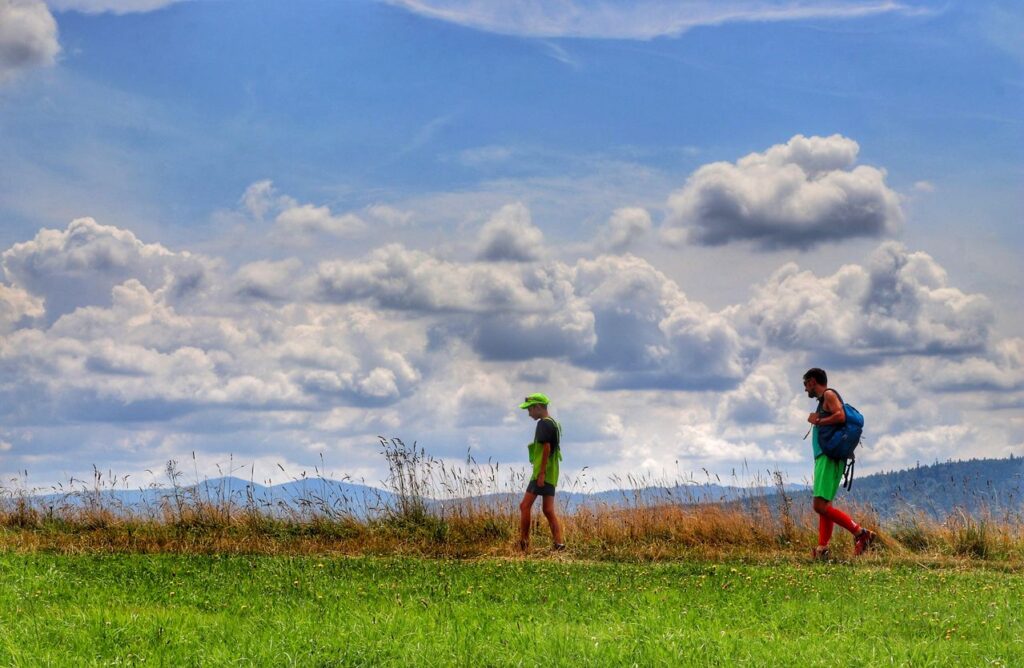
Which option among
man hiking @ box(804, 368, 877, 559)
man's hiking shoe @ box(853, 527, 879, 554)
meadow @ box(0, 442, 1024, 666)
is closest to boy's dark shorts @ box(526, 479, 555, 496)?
meadow @ box(0, 442, 1024, 666)

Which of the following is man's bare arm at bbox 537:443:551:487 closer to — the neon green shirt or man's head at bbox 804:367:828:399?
the neon green shirt

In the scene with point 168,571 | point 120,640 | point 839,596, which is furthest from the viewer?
point 168,571

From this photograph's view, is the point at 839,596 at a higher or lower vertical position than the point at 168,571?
lower

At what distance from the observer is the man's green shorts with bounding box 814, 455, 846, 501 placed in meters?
14.6

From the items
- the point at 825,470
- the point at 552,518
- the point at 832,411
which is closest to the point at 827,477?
the point at 825,470

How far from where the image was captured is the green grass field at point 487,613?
7.98 m

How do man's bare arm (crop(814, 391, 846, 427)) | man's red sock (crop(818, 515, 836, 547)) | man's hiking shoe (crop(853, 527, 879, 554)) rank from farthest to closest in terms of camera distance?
man's hiking shoe (crop(853, 527, 879, 554)), man's red sock (crop(818, 515, 836, 547)), man's bare arm (crop(814, 391, 846, 427))

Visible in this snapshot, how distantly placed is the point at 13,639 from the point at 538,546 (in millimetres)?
8583

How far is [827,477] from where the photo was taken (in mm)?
14656

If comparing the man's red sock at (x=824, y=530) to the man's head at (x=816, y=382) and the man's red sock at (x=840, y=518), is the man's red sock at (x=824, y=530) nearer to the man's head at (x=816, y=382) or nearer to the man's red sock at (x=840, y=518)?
the man's red sock at (x=840, y=518)

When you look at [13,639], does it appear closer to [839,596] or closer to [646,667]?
[646,667]

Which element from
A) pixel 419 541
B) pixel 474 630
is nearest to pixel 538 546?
pixel 419 541

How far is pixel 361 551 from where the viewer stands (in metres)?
15.2

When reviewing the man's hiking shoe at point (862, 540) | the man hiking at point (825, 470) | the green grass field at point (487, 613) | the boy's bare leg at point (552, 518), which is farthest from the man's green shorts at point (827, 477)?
the boy's bare leg at point (552, 518)
